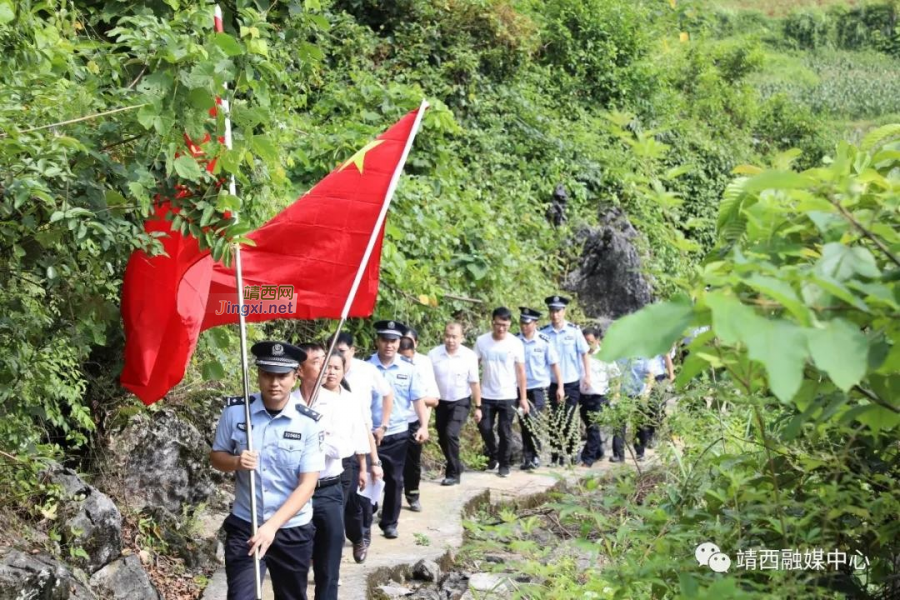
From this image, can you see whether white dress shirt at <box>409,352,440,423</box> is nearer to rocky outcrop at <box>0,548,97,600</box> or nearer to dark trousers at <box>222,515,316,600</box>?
dark trousers at <box>222,515,316,600</box>

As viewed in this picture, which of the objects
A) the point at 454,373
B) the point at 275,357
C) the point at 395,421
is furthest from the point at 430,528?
the point at 275,357

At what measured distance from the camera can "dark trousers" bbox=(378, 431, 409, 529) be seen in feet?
32.5

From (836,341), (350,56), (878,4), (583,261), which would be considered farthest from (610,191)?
(878,4)

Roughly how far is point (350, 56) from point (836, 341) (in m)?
15.4

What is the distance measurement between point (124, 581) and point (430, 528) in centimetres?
345

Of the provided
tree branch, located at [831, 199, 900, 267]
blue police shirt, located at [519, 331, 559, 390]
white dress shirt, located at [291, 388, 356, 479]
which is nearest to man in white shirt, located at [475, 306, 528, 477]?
blue police shirt, located at [519, 331, 559, 390]

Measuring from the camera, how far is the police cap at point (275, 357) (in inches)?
240

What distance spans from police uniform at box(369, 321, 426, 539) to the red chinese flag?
8.75 ft

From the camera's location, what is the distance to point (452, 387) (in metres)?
11.9

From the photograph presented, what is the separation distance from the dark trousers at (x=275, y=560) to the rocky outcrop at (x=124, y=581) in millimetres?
1527

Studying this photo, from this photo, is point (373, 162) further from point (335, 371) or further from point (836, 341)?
point (836, 341)

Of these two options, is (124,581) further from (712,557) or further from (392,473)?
(712,557)

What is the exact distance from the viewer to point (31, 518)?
7.11 m

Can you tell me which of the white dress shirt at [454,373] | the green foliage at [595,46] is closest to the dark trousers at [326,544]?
the white dress shirt at [454,373]
